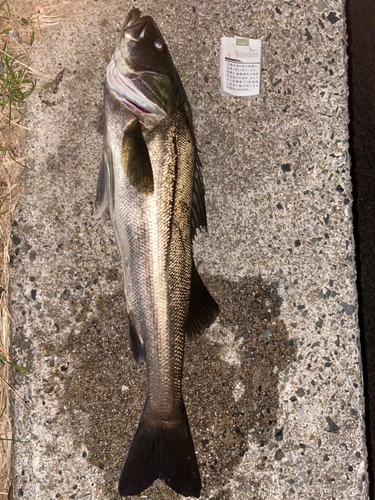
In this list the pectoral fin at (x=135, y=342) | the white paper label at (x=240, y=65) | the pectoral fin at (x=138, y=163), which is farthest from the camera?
the white paper label at (x=240, y=65)

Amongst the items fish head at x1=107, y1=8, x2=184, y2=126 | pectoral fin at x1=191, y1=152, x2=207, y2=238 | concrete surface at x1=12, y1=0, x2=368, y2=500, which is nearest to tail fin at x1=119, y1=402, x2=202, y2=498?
concrete surface at x1=12, y1=0, x2=368, y2=500

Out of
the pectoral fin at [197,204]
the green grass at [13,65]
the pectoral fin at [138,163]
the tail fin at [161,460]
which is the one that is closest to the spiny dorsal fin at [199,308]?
the pectoral fin at [197,204]

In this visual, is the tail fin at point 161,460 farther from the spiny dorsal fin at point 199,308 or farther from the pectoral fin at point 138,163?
the pectoral fin at point 138,163

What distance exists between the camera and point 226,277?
2562 millimetres

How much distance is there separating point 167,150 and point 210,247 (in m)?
0.81

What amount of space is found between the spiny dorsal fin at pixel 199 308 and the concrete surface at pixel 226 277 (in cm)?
36

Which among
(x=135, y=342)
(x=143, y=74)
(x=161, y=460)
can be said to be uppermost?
(x=143, y=74)

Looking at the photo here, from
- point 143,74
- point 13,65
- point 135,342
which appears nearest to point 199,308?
point 135,342

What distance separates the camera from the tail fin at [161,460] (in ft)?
7.03

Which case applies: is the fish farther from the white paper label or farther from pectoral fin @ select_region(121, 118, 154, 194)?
the white paper label

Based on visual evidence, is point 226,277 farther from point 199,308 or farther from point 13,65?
point 13,65

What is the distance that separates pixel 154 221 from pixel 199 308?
599 mm

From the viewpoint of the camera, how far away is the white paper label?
8.47 feet

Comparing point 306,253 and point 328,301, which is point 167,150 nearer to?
point 306,253
